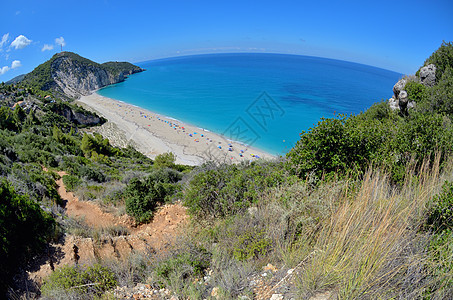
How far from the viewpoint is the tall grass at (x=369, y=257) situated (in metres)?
1.66

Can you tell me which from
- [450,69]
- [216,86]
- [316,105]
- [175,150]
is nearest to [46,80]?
[216,86]

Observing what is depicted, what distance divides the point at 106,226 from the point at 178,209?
6.31 ft

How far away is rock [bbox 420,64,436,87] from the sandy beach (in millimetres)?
15792

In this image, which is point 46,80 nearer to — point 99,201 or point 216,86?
point 216,86

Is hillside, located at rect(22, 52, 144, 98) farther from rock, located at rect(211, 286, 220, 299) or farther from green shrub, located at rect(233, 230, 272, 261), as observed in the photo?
rock, located at rect(211, 286, 220, 299)

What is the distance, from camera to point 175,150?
3195 cm

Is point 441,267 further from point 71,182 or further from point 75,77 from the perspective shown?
point 75,77

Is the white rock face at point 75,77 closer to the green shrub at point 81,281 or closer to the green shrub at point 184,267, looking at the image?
the green shrub at point 81,281

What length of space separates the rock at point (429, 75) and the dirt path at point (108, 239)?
51.4 feet

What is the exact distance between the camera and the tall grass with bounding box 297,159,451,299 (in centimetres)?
166

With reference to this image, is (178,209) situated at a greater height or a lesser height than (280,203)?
lesser

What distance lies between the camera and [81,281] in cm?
294

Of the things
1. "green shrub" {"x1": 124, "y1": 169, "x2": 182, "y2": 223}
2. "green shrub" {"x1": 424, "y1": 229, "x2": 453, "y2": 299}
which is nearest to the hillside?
"green shrub" {"x1": 124, "y1": 169, "x2": 182, "y2": 223}

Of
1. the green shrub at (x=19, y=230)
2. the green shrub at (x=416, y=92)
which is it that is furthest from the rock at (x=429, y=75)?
the green shrub at (x=19, y=230)
